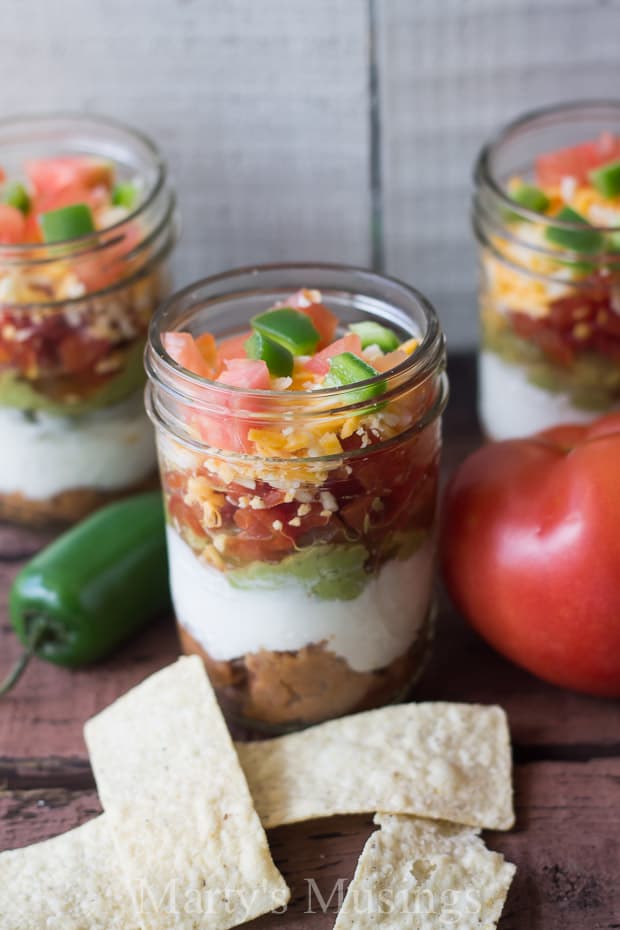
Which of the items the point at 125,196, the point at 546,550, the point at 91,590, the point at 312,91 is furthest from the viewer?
the point at 312,91

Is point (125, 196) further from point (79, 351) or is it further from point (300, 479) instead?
point (300, 479)

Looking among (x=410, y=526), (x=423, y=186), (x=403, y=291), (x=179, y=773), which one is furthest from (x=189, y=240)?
(x=179, y=773)

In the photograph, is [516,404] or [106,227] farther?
[516,404]

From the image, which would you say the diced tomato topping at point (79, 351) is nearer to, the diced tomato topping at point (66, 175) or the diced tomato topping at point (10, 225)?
the diced tomato topping at point (10, 225)

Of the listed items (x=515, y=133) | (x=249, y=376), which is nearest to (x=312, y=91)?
(x=515, y=133)

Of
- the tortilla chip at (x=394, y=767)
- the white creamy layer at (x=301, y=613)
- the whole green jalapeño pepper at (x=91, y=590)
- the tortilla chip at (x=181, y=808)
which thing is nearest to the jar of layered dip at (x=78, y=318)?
the whole green jalapeño pepper at (x=91, y=590)

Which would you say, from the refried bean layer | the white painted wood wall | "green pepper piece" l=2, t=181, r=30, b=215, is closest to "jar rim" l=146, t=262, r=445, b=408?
the refried bean layer

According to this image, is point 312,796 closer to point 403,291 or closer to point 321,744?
point 321,744
